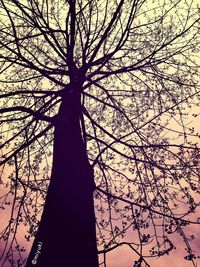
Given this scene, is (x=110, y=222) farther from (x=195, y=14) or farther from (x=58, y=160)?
(x=195, y=14)

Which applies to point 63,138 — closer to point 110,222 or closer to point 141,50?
point 110,222

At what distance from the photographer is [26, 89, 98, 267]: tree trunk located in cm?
367

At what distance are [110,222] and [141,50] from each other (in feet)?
11.0

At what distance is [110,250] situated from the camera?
4645 millimetres

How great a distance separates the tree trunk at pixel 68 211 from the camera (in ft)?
12.0

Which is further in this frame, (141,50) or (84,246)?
(141,50)

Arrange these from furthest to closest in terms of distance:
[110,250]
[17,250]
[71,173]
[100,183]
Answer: [100,183], [17,250], [110,250], [71,173]

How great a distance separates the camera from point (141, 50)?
6.62 metres

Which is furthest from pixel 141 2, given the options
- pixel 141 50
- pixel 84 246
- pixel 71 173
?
pixel 84 246

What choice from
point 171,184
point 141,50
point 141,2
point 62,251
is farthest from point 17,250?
point 141,2

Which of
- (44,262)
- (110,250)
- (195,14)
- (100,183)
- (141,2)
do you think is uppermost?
(141,2)

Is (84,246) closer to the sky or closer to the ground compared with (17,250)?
closer to the ground

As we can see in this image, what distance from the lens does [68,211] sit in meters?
3.97

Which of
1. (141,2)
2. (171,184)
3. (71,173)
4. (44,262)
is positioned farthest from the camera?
(141,2)
